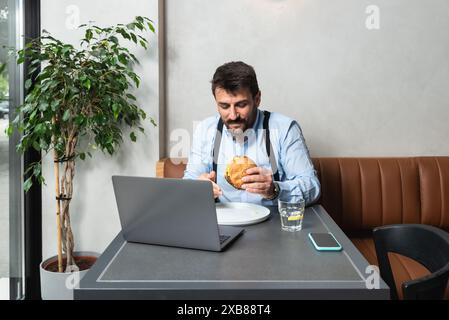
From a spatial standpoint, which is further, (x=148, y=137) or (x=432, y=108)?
(x=432, y=108)

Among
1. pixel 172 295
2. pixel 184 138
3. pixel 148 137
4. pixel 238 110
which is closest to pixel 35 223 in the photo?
pixel 148 137

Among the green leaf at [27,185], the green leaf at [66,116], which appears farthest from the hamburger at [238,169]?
the green leaf at [27,185]

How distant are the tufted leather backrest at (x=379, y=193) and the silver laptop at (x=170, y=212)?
4.01ft

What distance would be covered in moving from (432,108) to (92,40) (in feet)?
6.91

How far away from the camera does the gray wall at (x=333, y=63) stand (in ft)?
8.55

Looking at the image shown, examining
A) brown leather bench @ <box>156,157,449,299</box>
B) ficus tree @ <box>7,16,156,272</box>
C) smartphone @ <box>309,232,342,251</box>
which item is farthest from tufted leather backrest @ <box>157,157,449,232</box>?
smartphone @ <box>309,232,342,251</box>

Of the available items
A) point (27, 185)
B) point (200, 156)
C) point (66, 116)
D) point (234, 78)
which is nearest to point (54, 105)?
point (66, 116)

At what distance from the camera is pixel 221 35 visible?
2635 millimetres

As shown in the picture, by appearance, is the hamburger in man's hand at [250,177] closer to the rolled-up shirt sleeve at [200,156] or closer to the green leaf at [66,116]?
the rolled-up shirt sleeve at [200,156]

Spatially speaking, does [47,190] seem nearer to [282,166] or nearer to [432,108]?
[282,166]

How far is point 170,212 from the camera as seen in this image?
112 centimetres

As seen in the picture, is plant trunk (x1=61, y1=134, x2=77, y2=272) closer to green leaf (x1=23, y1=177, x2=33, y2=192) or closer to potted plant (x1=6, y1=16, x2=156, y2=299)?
potted plant (x1=6, y1=16, x2=156, y2=299)

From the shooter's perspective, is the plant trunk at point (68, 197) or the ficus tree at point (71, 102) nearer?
the ficus tree at point (71, 102)

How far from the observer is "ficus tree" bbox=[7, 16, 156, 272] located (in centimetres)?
209
